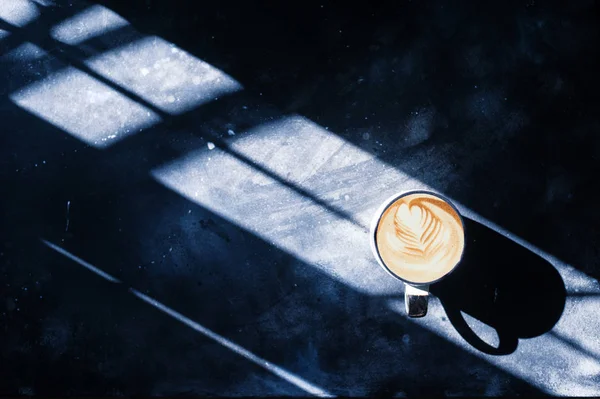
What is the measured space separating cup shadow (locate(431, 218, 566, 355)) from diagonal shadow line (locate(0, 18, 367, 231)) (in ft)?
1.72

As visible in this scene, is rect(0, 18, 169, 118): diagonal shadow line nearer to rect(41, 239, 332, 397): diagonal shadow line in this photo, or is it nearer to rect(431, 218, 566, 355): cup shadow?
rect(41, 239, 332, 397): diagonal shadow line

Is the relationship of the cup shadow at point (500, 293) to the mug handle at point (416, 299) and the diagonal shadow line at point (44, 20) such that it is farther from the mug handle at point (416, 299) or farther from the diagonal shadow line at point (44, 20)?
the diagonal shadow line at point (44, 20)

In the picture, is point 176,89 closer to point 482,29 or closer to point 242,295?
point 242,295

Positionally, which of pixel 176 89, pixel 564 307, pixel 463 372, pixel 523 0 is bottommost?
pixel 463 372

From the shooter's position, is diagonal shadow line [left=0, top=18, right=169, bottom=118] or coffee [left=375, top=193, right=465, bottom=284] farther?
diagonal shadow line [left=0, top=18, right=169, bottom=118]

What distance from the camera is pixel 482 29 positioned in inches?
91.0

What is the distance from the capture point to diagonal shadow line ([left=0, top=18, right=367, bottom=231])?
2307 millimetres

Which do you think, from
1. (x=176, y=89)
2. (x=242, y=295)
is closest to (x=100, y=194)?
(x=176, y=89)

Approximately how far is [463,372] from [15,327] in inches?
83.0

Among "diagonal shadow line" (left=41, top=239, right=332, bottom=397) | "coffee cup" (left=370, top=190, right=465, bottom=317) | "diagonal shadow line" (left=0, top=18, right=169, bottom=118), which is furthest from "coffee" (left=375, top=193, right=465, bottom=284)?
"diagonal shadow line" (left=0, top=18, right=169, bottom=118)

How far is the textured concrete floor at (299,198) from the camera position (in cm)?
230

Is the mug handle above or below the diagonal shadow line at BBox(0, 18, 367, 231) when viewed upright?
below

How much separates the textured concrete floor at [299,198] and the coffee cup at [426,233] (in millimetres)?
273

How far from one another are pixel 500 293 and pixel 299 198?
1033mm
